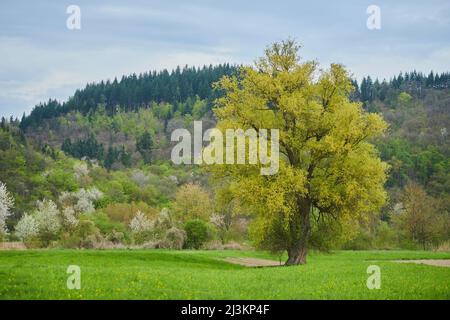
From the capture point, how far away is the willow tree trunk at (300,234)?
39.5m

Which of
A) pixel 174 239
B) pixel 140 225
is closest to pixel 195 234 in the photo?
pixel 174 239

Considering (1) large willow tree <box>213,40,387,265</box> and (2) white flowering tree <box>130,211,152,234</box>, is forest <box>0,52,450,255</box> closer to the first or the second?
(2) white flowering tree <box>130,211,152,234</box>

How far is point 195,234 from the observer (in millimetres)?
62812

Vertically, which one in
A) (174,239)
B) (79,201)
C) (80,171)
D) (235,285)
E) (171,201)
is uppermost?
(80,171)

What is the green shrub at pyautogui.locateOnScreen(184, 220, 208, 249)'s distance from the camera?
63.0m

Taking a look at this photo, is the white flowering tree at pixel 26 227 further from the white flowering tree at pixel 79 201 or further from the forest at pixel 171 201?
the white flowering tree at pixel 79 201

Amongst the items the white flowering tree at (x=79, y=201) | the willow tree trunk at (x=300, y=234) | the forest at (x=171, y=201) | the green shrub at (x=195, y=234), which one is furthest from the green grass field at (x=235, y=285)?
the white flowering tree at (x=79, y=201)

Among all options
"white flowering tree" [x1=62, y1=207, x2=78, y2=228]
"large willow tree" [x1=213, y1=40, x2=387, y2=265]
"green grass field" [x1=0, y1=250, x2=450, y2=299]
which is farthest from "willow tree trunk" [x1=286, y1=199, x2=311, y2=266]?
"white flowering tree" [x1=62, y1=207, x2=78, y2=228]

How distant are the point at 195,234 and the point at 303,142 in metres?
27.8

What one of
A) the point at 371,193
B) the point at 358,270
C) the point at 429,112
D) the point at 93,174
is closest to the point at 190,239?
the point at 371,193

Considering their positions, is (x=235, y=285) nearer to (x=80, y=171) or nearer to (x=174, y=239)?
(x=174, y=239)

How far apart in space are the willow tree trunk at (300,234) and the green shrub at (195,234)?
2328 cm

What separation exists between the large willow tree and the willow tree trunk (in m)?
0.07

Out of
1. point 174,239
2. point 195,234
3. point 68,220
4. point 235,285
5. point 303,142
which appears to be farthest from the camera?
point 68,220
